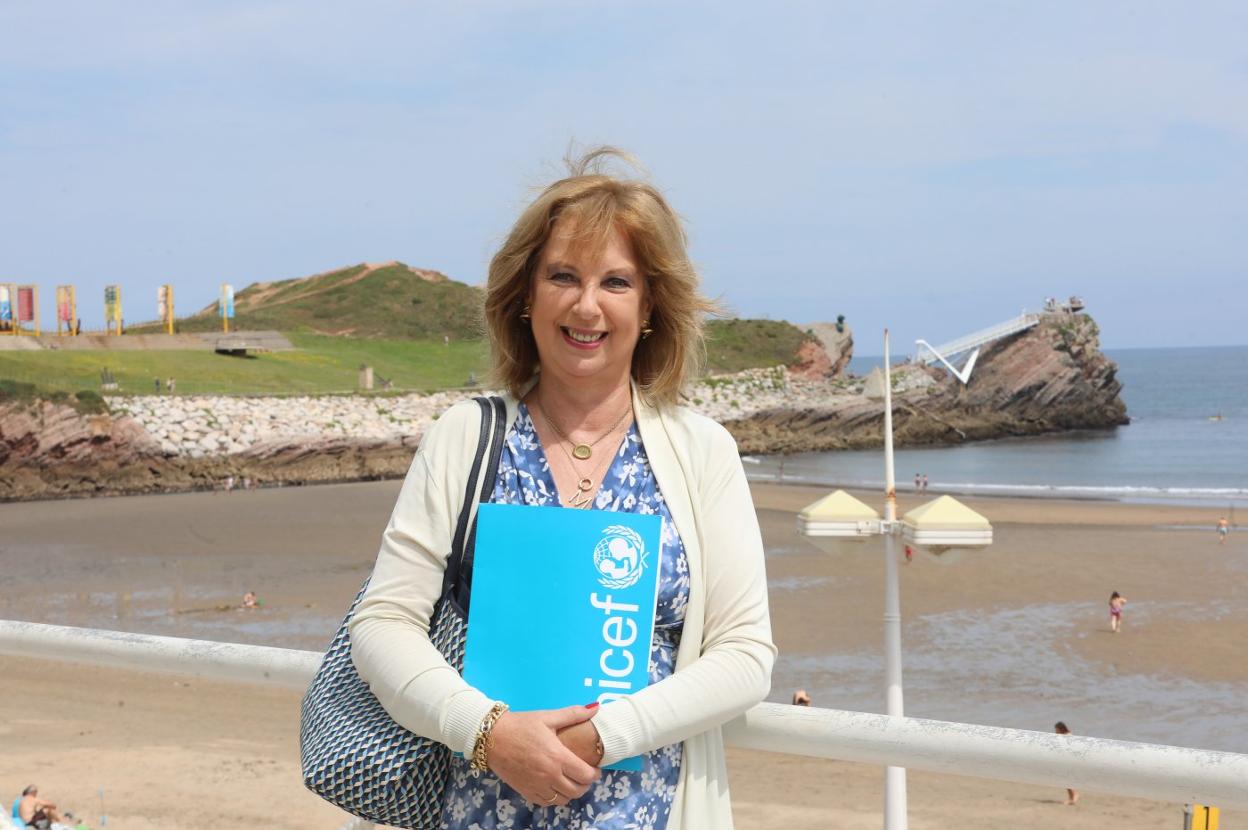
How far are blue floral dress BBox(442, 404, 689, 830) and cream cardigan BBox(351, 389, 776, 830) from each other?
2cm

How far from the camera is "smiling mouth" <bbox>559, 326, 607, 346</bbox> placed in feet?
6.71

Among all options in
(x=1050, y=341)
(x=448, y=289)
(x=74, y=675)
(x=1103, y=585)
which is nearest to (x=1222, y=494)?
(x=1103, y=585)

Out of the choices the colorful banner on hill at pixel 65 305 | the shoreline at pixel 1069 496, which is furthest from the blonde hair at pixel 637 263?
the colorful banner on hill at pixel 65 305

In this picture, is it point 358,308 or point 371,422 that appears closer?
point 371,422

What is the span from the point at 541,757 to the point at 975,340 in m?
68.8

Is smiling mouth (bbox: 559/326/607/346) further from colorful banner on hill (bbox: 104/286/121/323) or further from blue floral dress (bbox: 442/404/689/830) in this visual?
colorful banner on hill (bbox: 104/286/121/323)

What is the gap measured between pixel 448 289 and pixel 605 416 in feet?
262

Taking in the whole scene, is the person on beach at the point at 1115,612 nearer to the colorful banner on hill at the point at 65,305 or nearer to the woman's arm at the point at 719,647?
the woman's arm at the point at 719,647

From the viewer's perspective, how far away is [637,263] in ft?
6.76

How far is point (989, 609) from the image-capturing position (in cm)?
1917

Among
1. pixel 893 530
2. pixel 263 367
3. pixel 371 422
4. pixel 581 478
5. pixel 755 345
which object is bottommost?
pixel 371 422

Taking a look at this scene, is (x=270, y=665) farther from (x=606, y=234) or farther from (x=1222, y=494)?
(x=1222, y=494)

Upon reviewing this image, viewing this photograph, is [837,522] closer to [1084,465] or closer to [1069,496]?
[1069,496]

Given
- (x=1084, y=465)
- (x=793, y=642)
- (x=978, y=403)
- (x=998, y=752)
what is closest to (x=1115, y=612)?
(x=793, y=642)
